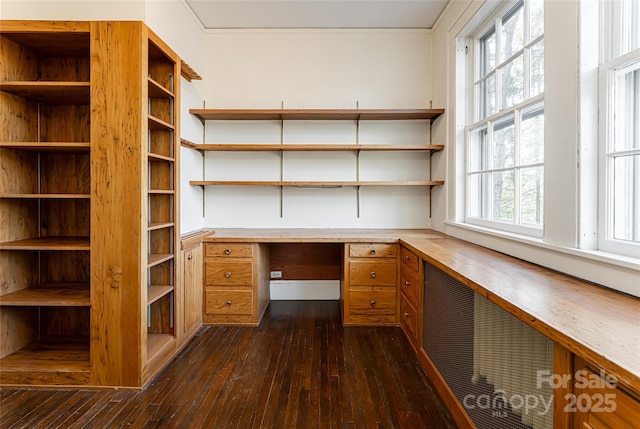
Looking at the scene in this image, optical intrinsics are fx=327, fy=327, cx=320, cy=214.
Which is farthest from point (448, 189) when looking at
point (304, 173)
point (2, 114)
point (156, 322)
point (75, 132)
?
point (2, 114)

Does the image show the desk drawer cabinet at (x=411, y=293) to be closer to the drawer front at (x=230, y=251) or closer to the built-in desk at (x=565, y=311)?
the built-in desk at (x=565, y=311)

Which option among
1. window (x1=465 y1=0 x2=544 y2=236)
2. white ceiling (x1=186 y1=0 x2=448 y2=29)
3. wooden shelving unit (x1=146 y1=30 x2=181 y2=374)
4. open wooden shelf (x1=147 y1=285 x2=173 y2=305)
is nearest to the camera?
window (x1=465 y1=0 x2=544 y2=236)

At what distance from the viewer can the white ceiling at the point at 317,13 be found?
10.1ft

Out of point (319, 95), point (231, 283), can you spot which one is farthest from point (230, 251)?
point (319, 95)

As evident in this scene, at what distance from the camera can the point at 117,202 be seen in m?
2.00

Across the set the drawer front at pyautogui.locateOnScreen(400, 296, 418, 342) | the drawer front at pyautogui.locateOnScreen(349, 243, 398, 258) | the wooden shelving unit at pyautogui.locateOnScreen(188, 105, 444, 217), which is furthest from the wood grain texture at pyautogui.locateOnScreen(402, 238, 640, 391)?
the wooden shelving unit at pyautogui.locateOnScreen(188, 105, 444, 217)

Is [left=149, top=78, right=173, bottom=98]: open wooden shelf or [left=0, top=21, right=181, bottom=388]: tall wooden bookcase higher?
[left=149, top=78, right=173, bottom=98]: open wooden shelf

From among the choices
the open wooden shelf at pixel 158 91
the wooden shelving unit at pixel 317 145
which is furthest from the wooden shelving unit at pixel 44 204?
the wooden shelving unit at pixel 317 145

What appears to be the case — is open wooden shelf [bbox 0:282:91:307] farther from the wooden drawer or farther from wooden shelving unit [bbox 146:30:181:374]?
the wooden drawer

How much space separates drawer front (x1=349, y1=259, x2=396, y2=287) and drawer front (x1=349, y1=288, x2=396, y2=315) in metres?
0.09

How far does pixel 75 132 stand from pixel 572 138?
307 centimetres

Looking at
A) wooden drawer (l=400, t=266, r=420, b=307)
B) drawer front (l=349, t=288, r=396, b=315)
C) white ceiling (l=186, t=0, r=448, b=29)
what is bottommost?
drawer front (l=349, t=288, r=396, b=315)

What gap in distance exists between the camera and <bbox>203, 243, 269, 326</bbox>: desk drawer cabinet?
117 inches

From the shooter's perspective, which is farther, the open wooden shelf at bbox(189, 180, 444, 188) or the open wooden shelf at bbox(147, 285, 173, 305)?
the open wooden shelf at bbox(189, 180, 444, 188)
